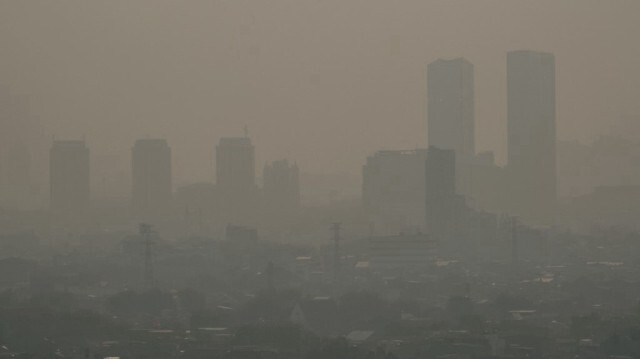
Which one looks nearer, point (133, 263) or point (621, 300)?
point (621, 300)

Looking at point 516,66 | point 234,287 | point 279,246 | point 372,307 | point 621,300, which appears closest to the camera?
point 372,307

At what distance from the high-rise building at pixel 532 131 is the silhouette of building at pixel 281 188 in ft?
58.2

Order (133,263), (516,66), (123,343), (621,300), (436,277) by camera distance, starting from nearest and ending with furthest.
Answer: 1. (123,343)
2. (621,300)
3. (436,277)
4. (133,263)
5. (516,66)

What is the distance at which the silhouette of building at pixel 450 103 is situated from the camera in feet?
454

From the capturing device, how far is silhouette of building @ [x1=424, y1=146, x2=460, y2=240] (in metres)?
100

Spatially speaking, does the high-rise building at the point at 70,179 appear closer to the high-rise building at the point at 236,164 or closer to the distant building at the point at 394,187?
the high-rise building at the point at 236,164

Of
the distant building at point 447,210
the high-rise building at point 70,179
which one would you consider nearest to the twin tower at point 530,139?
the high-rise building at point 70,179

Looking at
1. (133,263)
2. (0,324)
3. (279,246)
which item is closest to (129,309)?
(0,324)

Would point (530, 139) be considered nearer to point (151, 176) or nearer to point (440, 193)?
point (151, 176)

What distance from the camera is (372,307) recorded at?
44469 millimetres

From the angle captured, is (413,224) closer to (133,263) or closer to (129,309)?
(133,263)

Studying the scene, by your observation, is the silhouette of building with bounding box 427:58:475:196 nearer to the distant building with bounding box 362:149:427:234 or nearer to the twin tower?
the twin tower

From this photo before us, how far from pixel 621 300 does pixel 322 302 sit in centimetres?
940

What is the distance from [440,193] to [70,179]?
37946 mm
